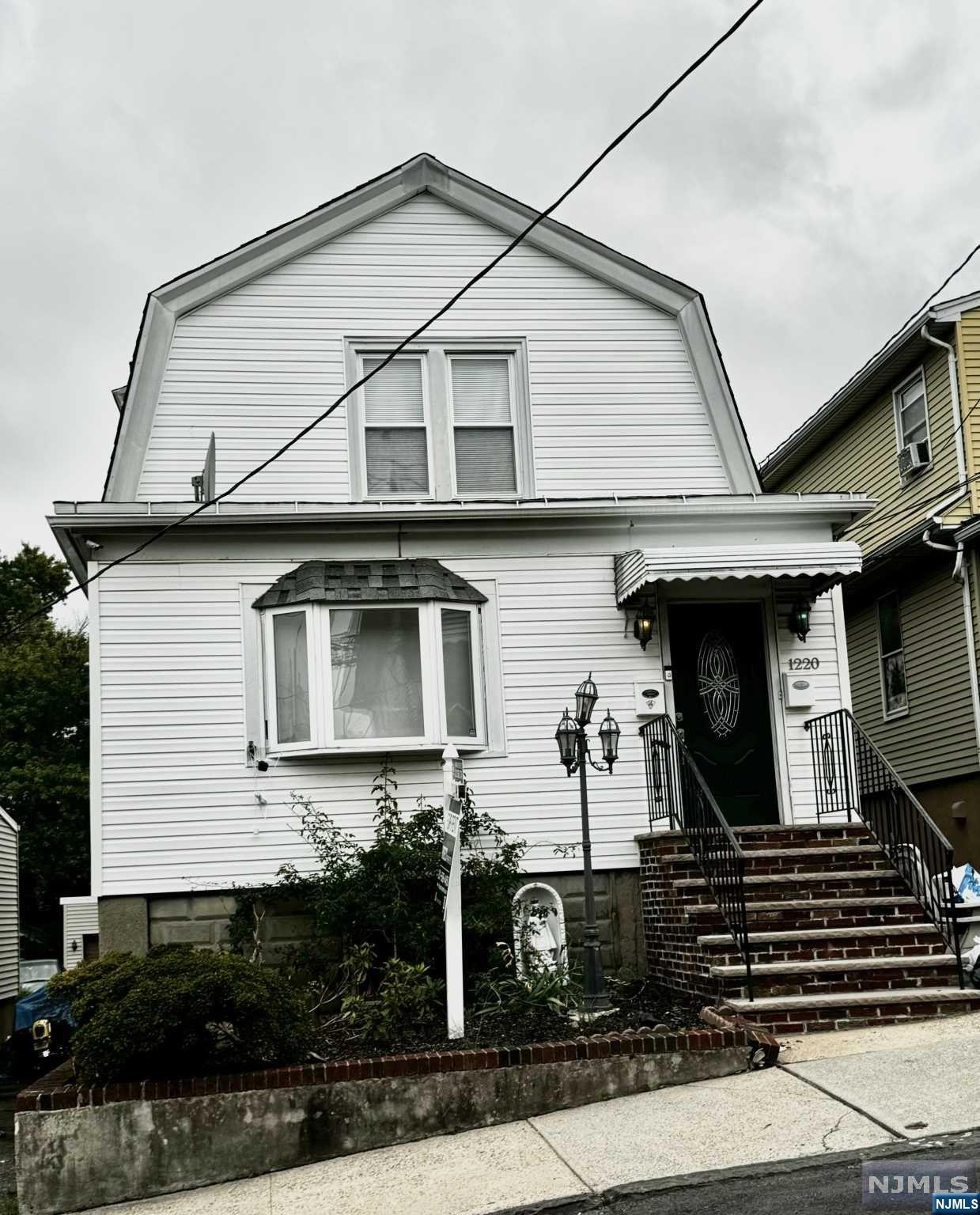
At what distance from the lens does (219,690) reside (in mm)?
11320

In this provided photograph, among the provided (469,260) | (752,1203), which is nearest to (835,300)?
(469,260)

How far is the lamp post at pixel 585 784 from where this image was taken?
9.50 m

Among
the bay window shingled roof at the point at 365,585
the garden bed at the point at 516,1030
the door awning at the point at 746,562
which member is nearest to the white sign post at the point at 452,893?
the garden bed at the point at 516,1030

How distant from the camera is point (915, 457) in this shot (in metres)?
17.7

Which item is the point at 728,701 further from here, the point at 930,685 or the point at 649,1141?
the point at 930,685

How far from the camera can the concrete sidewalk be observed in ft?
21.7

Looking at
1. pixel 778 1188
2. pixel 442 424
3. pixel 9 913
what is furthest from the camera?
pixel 9 913

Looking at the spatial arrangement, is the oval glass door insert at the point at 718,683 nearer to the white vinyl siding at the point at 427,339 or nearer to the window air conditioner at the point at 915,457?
the white vinyl siding at the point at 427,339

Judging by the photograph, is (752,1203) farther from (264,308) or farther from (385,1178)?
(264,308)

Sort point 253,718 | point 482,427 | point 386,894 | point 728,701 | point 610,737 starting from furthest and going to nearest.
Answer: point 482,427 < point 728,701 < point 253,718 < point 386,894 < point 610,737

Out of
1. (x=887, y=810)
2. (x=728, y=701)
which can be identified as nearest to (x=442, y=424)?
(x=728, y=701)

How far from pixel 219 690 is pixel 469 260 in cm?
477

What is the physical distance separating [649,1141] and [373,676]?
527 centimetres

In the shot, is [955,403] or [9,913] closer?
[955,403]
